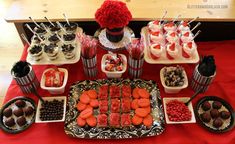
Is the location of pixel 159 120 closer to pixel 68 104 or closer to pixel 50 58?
pixel 68 104

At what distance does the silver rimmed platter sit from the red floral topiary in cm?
33

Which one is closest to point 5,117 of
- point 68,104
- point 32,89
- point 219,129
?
point 32,89

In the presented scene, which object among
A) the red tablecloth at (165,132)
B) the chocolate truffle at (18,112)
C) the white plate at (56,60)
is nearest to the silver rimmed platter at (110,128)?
the red tablecloth at (165,132)

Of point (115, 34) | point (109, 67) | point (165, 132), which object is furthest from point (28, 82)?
point (165, 132)

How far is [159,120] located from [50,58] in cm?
71

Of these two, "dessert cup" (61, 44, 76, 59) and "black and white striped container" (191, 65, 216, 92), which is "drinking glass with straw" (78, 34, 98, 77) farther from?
"black and white striped container" (191, 65, 216, 92)

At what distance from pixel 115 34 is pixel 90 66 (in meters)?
0.25

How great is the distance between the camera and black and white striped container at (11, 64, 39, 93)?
1.47 metres

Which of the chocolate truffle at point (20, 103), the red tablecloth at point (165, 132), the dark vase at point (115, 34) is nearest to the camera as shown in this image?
the red tablecloth at point (165, 132)

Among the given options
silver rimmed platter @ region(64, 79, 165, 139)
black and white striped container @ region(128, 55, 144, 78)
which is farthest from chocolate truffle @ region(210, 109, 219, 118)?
black and white striped container @ region(128, 55, 144, 78)

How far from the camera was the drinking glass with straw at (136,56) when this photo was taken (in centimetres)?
149

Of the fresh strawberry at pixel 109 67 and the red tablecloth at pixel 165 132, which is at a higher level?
the fresh strawberry at pixel 109 67

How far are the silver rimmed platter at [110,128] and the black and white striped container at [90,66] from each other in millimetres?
49

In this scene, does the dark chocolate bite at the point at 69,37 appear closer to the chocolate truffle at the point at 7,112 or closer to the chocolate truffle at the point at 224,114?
the chocolate truffle at the point at 7,112
